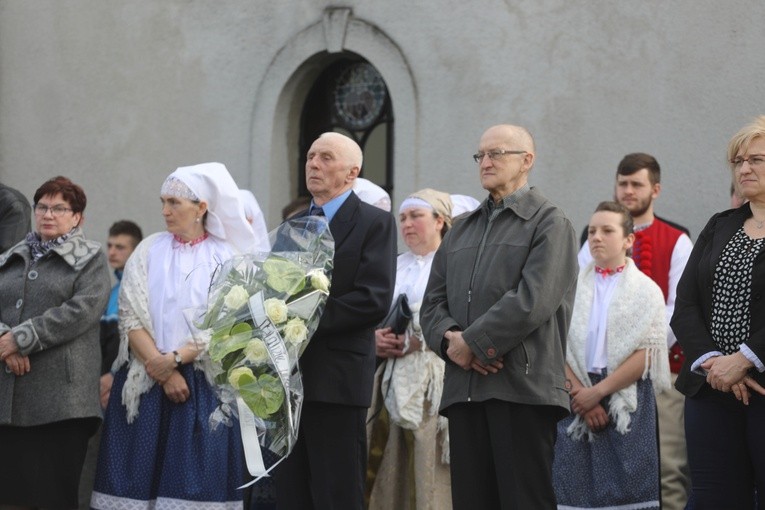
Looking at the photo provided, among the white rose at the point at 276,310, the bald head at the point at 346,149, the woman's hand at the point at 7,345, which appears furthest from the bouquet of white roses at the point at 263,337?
the woman's hand at the point at 7,345

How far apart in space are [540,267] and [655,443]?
1.63 m

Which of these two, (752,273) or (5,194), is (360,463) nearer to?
(752,273)

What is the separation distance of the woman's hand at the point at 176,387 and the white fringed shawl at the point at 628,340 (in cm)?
206

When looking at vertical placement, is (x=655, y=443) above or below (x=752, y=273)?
below

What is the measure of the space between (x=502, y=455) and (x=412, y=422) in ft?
5.29

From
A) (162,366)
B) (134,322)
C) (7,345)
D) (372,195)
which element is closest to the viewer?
(162,366)

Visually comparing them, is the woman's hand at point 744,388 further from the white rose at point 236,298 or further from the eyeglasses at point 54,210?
the eyeglasses at point 54,210

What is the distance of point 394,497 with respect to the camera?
731 cm

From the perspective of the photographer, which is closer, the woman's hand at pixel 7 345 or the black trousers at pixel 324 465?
the black trousers at pixel 324 465

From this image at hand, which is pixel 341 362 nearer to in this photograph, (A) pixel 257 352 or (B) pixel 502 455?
(A) pixel 257 352

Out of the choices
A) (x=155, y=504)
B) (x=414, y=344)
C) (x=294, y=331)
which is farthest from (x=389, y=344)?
(x=294, y=331)

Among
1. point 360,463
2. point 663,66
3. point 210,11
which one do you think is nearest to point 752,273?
point 360,463

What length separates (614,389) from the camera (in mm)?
6680

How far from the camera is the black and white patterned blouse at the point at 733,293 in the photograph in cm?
538
